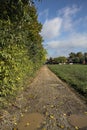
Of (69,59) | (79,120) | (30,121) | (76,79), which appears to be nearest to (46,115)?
(30,121)

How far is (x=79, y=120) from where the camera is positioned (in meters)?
7.12

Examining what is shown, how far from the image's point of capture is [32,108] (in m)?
8.72

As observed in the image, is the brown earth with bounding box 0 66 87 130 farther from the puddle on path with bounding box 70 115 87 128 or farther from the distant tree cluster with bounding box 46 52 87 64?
the distant tree cluster with bounding box 46 52 87 64

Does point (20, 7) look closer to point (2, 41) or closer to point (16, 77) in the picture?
point (2, 41)

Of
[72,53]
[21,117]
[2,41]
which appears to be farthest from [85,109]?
[72,53]

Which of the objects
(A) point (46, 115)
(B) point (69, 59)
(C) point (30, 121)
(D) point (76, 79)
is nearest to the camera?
(C) point (30, 121)

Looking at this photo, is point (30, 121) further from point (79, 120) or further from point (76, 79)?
point (76, 79)

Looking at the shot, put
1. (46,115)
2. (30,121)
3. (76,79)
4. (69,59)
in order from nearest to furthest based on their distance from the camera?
(30,121) → (46,115) → (76,79) → (69,59)

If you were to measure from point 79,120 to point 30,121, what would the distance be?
64.6 inches

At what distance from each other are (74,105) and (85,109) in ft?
2.49

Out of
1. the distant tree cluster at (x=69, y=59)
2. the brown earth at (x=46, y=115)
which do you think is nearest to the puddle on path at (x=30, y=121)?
the brown earth at (x=46, y=115)

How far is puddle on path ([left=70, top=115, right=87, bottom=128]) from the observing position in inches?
265

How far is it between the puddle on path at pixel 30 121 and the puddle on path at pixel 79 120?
1046mm

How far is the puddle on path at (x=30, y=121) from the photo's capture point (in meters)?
6.51
